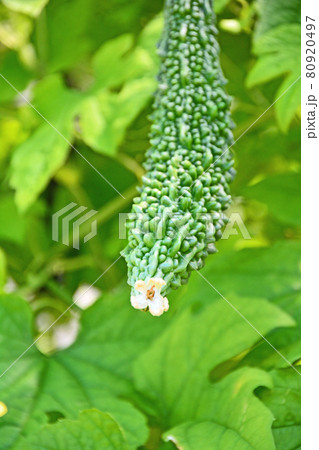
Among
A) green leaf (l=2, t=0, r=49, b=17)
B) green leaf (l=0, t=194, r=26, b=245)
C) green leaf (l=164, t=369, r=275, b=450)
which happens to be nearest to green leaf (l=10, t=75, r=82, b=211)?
green leaf (l=2, t=0, r=49, b=17)

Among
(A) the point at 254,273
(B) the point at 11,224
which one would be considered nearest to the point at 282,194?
(A) the point at 254,273

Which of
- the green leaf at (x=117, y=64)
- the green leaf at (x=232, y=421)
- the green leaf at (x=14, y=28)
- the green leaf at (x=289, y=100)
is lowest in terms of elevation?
the green leaf at (x=232, y=421)

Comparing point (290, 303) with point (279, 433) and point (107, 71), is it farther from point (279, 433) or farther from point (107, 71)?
point (107, 71)

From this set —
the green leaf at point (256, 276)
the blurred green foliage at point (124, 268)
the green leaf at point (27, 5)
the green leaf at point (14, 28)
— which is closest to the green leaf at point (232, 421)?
the blurred green foliage at point (124, 268)

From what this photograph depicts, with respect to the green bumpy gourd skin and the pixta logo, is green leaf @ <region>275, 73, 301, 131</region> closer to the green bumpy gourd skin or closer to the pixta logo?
the green bumpy gourd skin

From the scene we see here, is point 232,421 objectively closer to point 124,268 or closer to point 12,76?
point 124,268

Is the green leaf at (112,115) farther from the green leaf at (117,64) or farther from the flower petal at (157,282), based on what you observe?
the flower petal at (157,282)

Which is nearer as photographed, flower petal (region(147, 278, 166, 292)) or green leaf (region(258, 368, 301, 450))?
flower petal (region(147, 278, 166, 292))

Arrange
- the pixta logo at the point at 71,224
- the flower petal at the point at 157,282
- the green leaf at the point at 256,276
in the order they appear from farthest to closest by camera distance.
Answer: the pixta logo at the point at 71,224 → the green leaf at the point at 256,276 → the flower petal at the point at 157,282

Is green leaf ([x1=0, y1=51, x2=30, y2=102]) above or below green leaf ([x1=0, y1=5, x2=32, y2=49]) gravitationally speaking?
below
